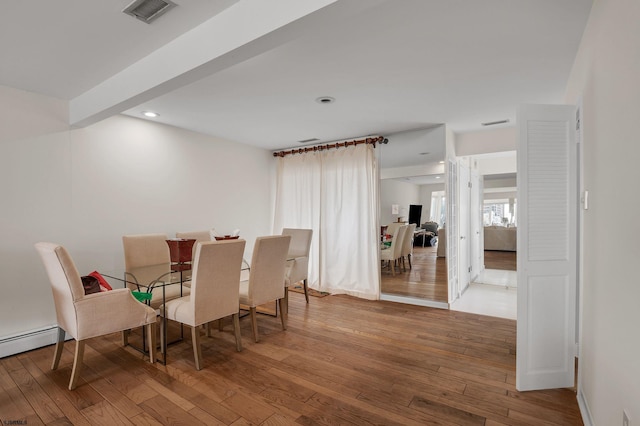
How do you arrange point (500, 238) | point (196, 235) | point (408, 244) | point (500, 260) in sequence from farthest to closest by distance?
point (500, 238) < point (500, 260) < point (408, 244) < point (196, 235)

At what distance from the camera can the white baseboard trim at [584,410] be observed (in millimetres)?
1823

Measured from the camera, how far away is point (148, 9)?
1831 millimetres

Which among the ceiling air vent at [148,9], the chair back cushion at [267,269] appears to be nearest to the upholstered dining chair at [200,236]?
the chair back cushion at [267,269]

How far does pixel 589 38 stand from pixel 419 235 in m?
3.24

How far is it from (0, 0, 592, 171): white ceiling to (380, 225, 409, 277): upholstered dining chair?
1.83 meters

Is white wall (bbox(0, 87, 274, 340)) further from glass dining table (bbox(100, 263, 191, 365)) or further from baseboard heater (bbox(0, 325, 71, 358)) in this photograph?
glass dining table (bbox(100, 263, 191, 365))

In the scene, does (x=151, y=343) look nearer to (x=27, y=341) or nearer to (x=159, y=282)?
(x=159, y=282)

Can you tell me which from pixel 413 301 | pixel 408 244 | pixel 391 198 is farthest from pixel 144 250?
pixel 408 244

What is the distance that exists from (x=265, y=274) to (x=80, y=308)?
58.2 inches

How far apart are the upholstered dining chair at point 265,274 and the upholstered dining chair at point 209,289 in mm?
266

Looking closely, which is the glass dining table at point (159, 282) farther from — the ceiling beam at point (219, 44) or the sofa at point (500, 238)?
the sofa at point (500, 238)

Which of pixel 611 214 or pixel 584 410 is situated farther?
pixel 584 410

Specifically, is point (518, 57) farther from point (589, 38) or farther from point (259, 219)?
point (259, 219)

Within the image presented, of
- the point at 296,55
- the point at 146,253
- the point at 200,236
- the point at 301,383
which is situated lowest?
the point at 301,383
